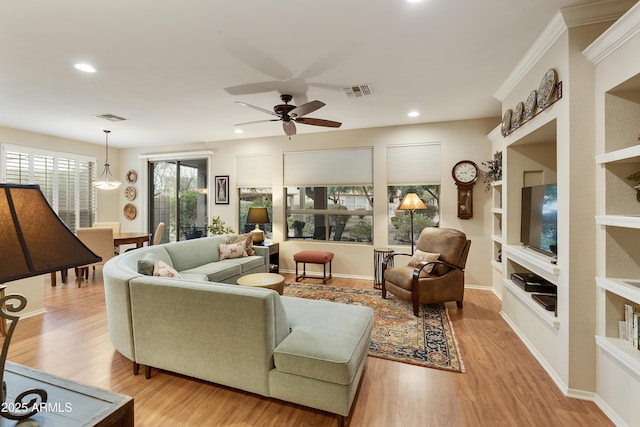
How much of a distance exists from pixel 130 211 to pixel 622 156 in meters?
8.24

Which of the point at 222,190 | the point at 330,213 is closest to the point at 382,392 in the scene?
the point at 330,213

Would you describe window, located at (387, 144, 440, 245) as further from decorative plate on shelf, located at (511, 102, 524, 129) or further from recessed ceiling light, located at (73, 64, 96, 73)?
recessed ceiling light, located at (73, 64, 96, 73)

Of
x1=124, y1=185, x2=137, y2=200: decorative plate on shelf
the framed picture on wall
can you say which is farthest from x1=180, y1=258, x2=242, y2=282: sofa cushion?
x1=124, y1=185, x2=137, y2=200: decorative plate on shelf

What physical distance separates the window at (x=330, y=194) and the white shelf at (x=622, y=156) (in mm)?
3336

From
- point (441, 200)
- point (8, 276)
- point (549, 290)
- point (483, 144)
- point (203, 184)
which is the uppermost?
point (483, 144)

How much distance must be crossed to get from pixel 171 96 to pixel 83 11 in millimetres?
1602

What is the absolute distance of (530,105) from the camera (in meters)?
2.55

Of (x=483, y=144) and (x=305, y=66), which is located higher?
(x=305, y=66)

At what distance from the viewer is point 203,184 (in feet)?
21.1

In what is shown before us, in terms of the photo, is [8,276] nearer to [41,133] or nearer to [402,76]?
[402,76]

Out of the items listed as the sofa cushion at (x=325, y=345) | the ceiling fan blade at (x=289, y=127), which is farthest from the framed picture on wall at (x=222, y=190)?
the sofa cushion at (x=325, y=345)

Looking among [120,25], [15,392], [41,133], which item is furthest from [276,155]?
[15,392]

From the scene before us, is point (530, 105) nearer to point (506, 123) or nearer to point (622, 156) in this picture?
point (506, 123)

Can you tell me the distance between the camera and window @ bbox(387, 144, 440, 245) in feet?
15.6
